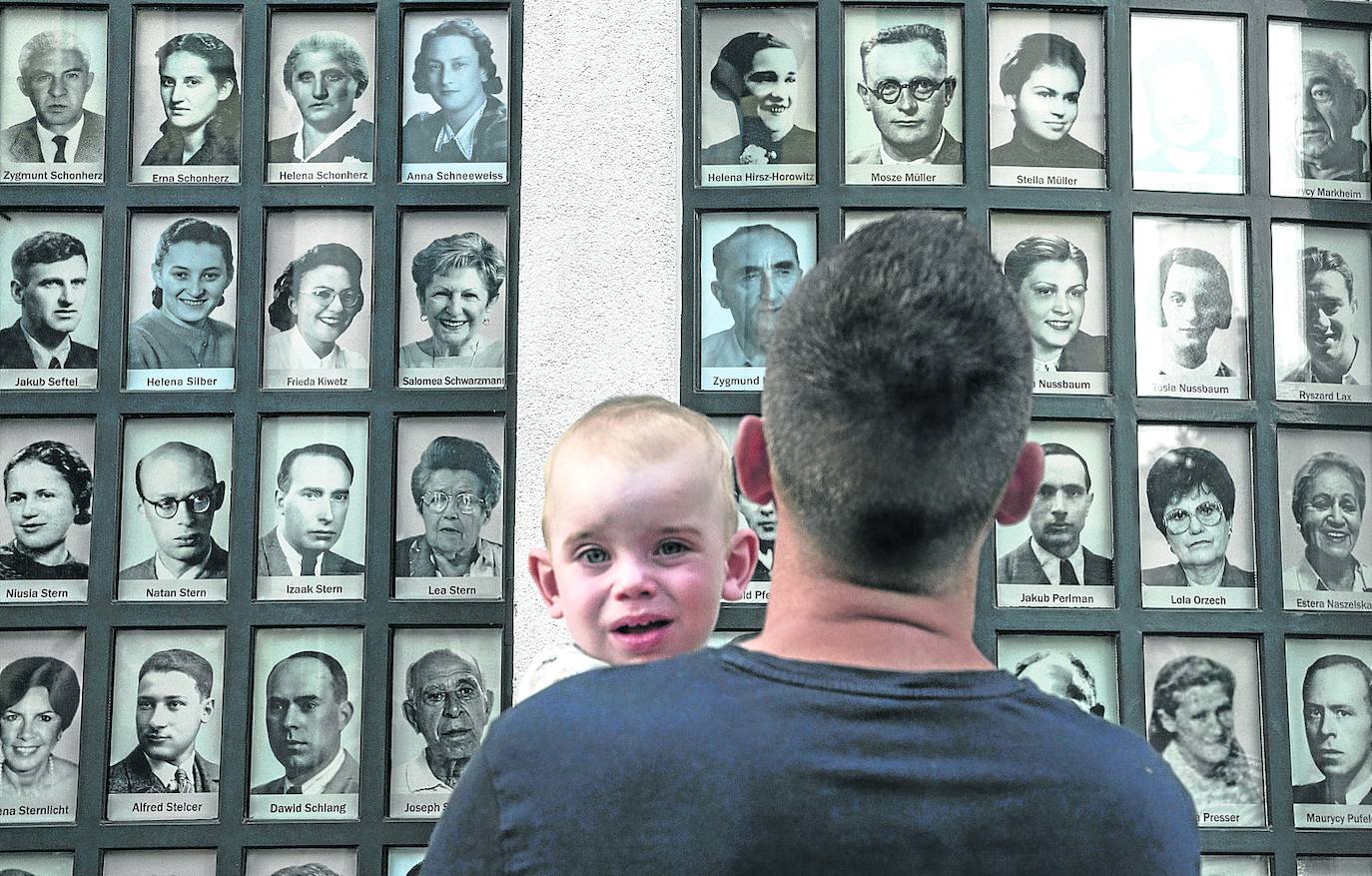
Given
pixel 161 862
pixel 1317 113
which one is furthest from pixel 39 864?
pixel 1317 113

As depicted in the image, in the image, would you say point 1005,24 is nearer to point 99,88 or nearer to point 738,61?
point 738,61

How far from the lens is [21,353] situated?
4062 millimetres

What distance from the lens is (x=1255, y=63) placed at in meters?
4.12

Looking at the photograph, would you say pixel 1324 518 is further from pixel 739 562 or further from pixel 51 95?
pixel 51 95

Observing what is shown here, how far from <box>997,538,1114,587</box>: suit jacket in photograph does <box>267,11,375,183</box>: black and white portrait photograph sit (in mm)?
2154

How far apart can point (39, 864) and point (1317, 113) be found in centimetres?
426

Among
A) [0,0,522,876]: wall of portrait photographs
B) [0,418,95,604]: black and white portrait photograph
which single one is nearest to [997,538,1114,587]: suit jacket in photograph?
[0,0,522,876]: wall of portrait photographs

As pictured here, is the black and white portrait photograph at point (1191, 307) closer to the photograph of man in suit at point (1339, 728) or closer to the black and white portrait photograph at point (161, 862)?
the photograph of man in suit at point (1339, 728)

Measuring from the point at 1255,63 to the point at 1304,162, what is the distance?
33 cm

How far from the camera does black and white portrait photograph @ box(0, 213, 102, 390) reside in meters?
4.06

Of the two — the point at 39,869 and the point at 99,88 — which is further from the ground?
the point at 99,88

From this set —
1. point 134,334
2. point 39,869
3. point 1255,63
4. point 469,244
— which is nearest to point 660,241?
point 469,244

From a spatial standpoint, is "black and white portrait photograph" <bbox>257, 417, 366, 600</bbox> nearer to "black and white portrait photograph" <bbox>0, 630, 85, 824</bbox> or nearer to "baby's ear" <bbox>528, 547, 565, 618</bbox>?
"black and white portrait photograph" <bbox>0, 630, 85, 824</bbox>

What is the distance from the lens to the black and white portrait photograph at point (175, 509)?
13.1 ft
